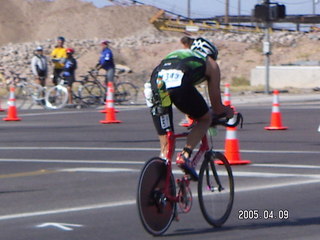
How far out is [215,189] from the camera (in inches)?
330

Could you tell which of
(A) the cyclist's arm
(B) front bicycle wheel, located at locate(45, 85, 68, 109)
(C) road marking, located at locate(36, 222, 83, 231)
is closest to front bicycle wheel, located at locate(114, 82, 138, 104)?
(B) front bicycle wheel, located at locate(45, 85, 68, 109)

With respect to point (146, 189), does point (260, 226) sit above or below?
below

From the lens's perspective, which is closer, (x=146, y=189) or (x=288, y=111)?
(x=146, y=189)

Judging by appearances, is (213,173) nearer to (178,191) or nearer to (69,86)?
(178,191)

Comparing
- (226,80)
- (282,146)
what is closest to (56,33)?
(226,80)

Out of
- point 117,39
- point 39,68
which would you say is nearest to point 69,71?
point 39,68

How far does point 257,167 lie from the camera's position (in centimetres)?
1270

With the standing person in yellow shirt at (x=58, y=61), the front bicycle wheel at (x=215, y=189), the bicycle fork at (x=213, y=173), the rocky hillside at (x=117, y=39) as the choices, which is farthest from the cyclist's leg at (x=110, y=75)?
the bicycle fork at (x=213, y=173)

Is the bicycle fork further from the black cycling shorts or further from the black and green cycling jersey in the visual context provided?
the black and green cycling jersey

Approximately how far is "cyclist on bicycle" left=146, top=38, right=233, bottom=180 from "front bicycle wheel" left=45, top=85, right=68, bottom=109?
18.0 meters

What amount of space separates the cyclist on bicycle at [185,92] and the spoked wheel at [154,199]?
21cm

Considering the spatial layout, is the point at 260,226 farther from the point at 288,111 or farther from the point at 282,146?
the point at 288,111

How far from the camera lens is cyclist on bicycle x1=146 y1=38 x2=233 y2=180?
7812 mm

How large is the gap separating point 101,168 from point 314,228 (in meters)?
5.03
